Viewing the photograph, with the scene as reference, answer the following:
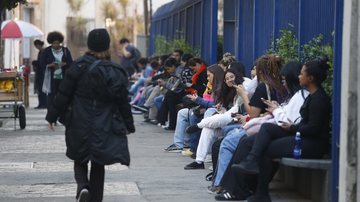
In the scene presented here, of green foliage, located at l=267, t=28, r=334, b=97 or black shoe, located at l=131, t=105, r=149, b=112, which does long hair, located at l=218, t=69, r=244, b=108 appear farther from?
black shoe, located at l=131, t=105, r=149, b=112

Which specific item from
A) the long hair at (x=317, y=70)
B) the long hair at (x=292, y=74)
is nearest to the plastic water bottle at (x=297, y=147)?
the long hair at (x=317, y=70)

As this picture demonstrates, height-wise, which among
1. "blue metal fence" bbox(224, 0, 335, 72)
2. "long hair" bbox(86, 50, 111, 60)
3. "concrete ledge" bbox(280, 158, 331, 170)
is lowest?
"concrete ledge" bbox(280, 158, 331, 170)

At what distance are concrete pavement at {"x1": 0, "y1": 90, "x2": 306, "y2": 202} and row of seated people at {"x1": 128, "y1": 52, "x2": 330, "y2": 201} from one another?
1.31 ft

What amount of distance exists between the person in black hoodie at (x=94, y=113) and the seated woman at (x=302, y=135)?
1.29 m

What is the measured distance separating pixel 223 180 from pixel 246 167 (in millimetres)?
1007

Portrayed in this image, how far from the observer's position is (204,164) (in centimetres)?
1421

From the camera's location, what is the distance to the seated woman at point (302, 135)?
1035 cm

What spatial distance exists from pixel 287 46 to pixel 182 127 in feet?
10.1

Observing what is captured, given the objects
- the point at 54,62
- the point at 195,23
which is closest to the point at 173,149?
the point at 54,62

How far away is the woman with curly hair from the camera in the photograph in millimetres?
21797

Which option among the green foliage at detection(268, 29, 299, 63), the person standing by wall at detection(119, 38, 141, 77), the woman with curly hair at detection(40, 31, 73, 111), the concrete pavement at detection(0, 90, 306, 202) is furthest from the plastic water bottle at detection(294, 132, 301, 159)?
the person standing by wall at detection(119, 38, 141, 77)

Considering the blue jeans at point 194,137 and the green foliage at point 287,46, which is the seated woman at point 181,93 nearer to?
the blue jeans at point 194,137

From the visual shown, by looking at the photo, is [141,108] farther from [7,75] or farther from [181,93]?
[7,75]

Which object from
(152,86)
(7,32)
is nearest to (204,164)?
(152,86)
